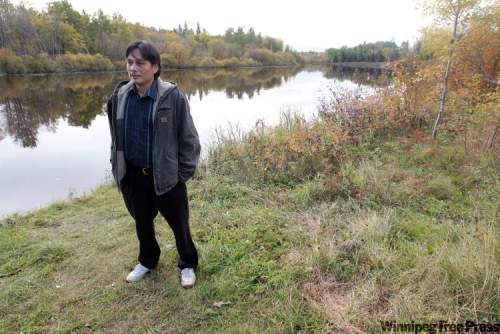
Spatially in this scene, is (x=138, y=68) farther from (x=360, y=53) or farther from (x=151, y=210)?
(x=360, y=53)

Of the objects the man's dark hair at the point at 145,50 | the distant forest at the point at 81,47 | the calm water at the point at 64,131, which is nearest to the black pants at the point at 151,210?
the man's dark hair at the point at 145,50

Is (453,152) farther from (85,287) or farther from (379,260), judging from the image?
(85,287)

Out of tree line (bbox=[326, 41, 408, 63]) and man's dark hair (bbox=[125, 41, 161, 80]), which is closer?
man's dark hair (bbox=[125, 41, 161, 80])

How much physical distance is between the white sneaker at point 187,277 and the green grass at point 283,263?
0.06 metres

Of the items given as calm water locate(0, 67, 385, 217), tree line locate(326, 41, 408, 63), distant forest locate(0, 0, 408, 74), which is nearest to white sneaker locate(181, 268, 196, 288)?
calm water locate(0, 67, 385, 217)

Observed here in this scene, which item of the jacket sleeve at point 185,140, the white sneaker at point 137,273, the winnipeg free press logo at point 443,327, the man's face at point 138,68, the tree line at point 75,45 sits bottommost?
the white sneaker at point 137,273

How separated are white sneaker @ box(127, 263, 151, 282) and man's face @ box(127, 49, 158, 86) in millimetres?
1605

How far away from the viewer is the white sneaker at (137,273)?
269 centimetres

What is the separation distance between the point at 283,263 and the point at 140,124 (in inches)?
65.0

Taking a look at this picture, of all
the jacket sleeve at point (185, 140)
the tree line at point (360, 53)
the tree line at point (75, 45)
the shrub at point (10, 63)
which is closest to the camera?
the jacket sleeve at point (185, 140)

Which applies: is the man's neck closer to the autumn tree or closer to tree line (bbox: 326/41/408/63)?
the autumn tree

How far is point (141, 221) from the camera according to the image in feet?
8.44

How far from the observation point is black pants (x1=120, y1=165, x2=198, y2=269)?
7.84 ft

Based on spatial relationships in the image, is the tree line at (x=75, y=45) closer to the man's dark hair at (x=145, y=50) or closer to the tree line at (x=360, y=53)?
the tree line at (x=360, y=53)
